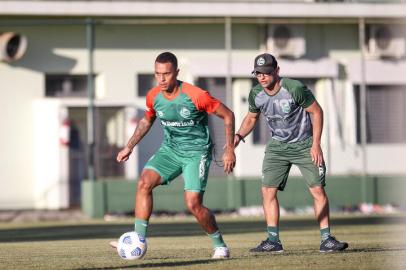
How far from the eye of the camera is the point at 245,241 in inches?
655

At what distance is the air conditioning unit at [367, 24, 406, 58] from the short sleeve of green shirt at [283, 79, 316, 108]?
19.0 meters

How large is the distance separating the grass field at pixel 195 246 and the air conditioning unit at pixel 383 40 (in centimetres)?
749

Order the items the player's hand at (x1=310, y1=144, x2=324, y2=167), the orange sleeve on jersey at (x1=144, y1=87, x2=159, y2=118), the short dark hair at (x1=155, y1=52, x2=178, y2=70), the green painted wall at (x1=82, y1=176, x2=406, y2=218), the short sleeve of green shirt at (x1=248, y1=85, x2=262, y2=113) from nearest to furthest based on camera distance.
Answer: the short dark hair at (x1=155, y1=52, x2=178, y2=70)
the orange sleeve on jersey at (x1=144, y1=87, x2=159, y2=118)
the player's hand at (x1=310, y1=144, x2=324, y2=167)
the short sleeve of green shirt at (x1=248, y1=85, x2=262, y2=113)
the green painted wall at (x1=82, y1=176, x2=406, y2=218)

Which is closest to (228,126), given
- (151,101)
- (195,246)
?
(151,101)

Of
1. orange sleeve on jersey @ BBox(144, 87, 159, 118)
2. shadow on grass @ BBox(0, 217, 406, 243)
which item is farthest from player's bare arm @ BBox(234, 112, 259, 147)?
shadow on grass @ BBox(0, 217, 406, 243)

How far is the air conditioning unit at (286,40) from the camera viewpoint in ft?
103

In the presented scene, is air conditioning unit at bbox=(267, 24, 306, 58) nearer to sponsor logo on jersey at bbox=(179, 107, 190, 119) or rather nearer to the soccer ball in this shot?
sponsor logo on jersey at bbox=(179, 107, 190, 119)

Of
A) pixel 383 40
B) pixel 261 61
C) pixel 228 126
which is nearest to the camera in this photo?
pixel 228 126

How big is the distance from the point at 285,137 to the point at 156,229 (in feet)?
30.3

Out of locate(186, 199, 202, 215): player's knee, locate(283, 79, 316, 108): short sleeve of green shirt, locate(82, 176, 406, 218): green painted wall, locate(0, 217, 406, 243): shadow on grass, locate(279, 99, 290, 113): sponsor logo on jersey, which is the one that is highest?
→ locate(283, 79, 316, 108): short sleeve of green shirt

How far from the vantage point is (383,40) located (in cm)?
3212

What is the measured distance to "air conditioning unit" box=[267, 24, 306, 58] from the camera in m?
31.3

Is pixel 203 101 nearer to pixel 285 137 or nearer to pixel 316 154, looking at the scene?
pixel 316 154

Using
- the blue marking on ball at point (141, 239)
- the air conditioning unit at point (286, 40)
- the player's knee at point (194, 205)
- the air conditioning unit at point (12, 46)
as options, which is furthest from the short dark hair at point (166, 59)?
the air conditioning unit at point (286, 40)
